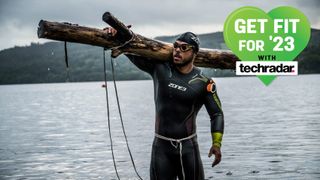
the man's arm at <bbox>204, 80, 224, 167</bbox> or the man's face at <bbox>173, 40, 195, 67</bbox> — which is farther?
the man's arm at <bbox>204, 80, 224, 167</bbox>

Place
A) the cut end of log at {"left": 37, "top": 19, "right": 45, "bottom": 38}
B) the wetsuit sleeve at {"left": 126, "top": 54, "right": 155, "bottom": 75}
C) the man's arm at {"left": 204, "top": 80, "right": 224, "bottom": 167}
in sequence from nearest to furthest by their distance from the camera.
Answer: the cut end of log at {"left": 37, "top": 19, "right": 45, "bottom": 38}
the man's arm at {"left": 204, "top": 80, "right": 224, "bottom": 167}
the wetsuit sleeve at {"left": 126, "top": 54, "right": 155, "bottom": 75}

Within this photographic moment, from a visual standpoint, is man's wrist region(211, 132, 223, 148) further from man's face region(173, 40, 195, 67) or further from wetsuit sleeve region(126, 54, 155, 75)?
wetsuit sleeve region(126, 54, 155, 75)

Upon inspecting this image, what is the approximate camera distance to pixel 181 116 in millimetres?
8445

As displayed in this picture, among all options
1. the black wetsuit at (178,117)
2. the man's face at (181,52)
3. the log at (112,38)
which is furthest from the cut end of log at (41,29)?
the man's face at (181,52)

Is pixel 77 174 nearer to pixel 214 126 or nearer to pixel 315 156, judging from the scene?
pixel 315 156

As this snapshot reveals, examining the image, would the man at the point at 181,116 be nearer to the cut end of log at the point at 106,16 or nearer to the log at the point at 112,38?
the log at the point at 112,38

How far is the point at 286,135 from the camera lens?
152ft

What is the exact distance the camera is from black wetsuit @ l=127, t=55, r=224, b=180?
841 centimetres

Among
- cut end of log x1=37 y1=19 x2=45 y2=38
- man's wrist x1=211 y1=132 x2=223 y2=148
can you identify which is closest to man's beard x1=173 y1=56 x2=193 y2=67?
man's wrist x1=211 y1=132 x2=223 y2=148

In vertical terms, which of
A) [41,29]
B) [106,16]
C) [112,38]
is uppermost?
[106,16]

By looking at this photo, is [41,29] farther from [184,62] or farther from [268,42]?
[268,42]

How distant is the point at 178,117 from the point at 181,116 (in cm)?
5

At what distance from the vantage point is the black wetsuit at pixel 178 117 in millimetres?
8414

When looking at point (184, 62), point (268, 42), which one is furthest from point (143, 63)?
point (268, 42)
